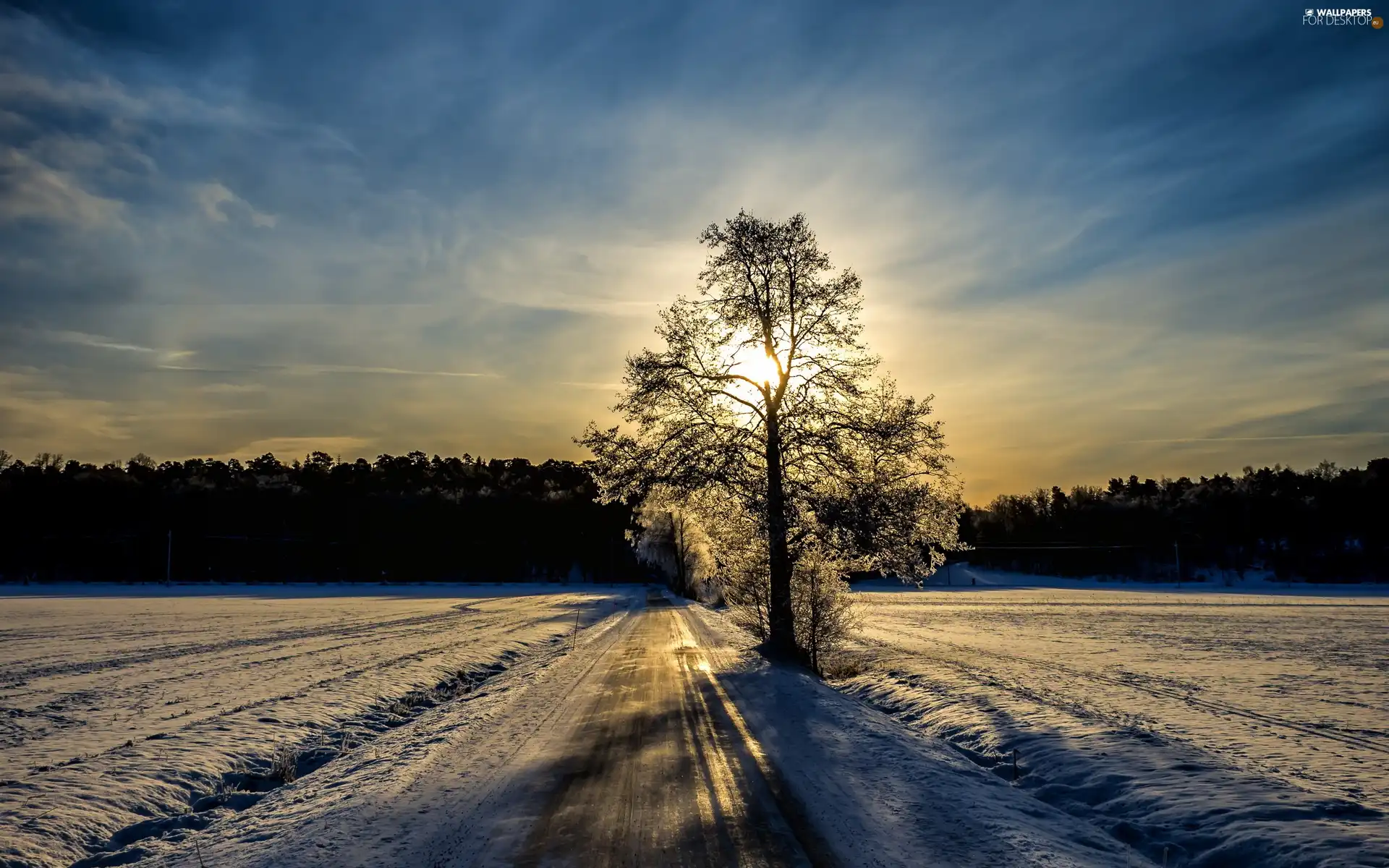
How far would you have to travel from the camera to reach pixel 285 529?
144 meters

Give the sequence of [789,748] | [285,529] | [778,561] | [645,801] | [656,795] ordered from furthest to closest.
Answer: [285,529]
[778,561]
[789,748]
[656,795]
[645,801]

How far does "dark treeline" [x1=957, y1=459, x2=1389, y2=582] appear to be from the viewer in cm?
11650

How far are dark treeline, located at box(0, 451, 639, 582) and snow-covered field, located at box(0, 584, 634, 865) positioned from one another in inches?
3932

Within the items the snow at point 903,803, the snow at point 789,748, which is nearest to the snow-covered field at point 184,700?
the snow at point 789,748

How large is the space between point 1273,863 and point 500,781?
26.1 ft

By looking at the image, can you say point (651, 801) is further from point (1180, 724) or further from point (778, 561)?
point (778, 561)

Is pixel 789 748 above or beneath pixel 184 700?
above

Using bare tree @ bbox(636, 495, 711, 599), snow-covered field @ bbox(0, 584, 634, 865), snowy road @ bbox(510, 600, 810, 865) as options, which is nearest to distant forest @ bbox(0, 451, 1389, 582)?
bare tree @ bbox(636, 495, 711, 599)

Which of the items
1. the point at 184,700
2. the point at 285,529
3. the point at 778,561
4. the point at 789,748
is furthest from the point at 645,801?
the point at 285,529

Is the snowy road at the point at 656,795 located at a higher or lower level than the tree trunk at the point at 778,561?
lower

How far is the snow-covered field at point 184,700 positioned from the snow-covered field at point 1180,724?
34.1 feet

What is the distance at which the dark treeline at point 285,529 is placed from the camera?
131 metres

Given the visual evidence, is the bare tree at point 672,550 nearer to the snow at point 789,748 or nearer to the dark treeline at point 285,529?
the dark treeline at point 285,529

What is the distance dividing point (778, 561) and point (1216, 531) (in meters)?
129
